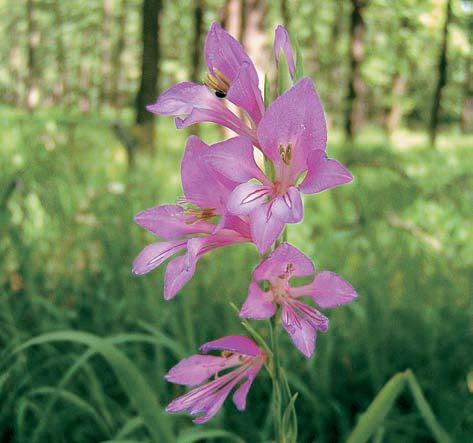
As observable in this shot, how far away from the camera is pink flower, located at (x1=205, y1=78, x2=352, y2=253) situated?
785 millimetres

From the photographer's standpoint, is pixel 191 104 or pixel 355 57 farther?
pixel 355 57

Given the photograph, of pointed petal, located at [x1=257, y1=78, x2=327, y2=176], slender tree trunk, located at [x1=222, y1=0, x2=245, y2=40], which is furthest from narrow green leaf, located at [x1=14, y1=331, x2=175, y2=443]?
slender tree trunk, located at [x1=222, y1=0, x2=245, y2=40]

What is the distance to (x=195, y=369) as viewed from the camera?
0.93 meters

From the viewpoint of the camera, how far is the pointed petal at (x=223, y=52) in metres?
0.89

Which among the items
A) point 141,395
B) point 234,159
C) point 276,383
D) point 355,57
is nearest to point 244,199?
point 234,159

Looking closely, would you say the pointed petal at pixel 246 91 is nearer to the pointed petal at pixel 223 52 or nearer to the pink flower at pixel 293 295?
the pointed petal at pixel 223 52

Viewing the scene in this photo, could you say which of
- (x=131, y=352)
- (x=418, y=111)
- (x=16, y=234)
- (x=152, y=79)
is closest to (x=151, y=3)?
(x=152, y=79)

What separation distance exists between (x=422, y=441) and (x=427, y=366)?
0.31 meters

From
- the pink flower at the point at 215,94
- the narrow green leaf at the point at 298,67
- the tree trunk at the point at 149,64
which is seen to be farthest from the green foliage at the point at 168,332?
the tree trunk at the point at 149,64

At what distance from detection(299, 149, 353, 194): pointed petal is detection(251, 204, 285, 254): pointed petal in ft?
0.22

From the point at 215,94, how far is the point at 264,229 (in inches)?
10.5

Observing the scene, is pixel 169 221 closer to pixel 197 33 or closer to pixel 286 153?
pixel 286 153

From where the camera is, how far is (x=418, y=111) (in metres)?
43.8

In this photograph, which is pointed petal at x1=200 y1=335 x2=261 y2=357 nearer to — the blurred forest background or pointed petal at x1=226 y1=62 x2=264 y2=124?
the blurred forest background
